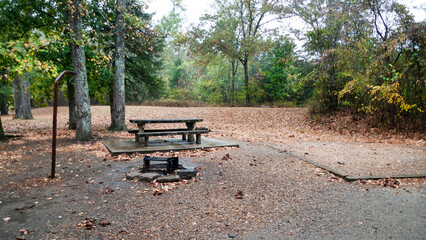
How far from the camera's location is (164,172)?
189 inches

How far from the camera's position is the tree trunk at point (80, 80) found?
25.3 ft

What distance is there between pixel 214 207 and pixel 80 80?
6361 mm

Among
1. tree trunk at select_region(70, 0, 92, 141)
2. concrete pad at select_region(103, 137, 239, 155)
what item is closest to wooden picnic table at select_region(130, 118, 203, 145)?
concrete pad at select_region(103, 137, 239, 155)

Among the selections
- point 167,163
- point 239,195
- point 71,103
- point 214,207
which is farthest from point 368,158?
point 71,103

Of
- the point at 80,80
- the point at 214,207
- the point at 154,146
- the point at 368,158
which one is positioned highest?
the point at 80,80

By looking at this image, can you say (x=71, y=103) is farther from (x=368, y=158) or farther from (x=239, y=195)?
(x=368, y=158)

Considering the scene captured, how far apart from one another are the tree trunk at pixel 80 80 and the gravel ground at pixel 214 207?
3.11 metres

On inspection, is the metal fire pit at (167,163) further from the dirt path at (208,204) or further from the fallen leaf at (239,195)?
the fallen leaf at (239,195)

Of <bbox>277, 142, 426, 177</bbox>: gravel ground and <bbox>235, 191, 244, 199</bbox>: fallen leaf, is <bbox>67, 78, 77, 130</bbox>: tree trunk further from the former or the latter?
<bbox>235, 191, 244, 199</bbox>: fallen leaf

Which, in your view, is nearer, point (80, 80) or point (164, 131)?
point (164, 131)

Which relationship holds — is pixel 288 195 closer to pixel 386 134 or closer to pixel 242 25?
pixel 386 134

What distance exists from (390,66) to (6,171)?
1273 centimetres

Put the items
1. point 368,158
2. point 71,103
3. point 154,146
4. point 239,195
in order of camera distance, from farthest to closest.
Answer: point 71,103 → point 154,146 → point 368,158 → point 239,195

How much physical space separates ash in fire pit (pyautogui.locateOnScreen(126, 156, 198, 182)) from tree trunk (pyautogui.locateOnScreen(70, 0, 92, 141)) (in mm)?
4096
